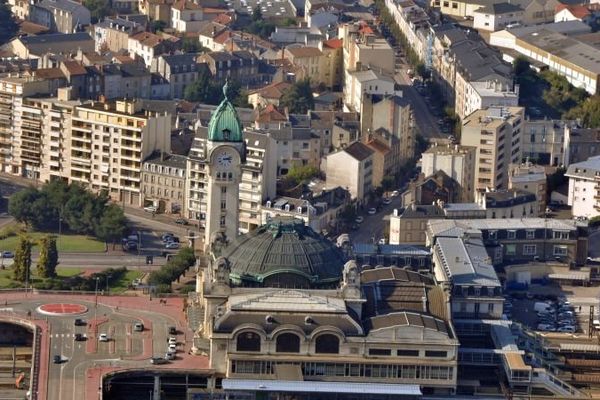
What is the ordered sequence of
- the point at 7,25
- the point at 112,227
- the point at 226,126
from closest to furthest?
the point at 226,126, the point at 112,227, the point at 7,25

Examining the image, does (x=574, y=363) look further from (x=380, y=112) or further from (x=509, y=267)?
(x=380, y=112)

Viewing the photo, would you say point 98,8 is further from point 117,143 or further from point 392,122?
point 117,143

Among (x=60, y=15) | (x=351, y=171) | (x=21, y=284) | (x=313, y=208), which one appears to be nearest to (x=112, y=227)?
(x=313, y=208)

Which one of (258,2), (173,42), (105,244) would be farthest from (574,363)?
(258,2)

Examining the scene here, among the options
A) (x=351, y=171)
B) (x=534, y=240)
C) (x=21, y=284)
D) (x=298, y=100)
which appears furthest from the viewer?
(x=298, y=100)

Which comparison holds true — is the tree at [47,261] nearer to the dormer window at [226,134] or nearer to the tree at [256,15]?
the dormer window at [226,134]

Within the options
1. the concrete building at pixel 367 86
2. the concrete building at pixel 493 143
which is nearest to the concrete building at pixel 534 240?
the concrete building at pixel 493 143
